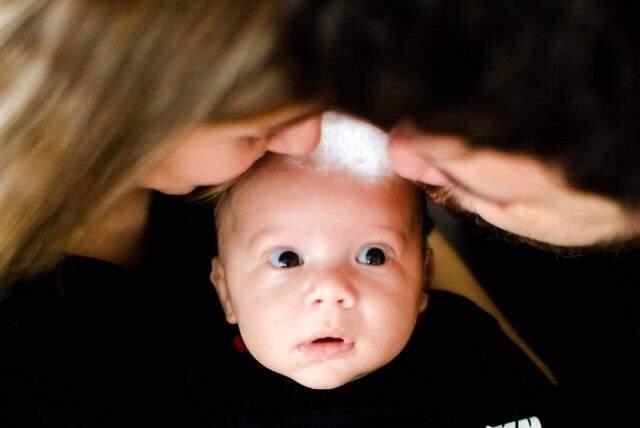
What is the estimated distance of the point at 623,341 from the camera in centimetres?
98

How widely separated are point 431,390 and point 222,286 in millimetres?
267

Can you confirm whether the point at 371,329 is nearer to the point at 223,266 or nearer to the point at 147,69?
the point at 223,266

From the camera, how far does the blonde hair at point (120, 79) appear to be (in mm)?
533

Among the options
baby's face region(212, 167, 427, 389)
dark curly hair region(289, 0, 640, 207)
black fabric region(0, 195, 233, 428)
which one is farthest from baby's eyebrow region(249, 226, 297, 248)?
dark curly hair region(289, 0, 640, 207)

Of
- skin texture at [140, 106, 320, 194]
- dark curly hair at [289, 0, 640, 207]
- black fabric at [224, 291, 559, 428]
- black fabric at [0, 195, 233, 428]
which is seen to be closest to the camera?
dark curly hair at [289, 0, 640, 207]

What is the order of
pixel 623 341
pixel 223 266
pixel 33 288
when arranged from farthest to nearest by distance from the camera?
pixel 623 341 < pixel 223 266 < pixel 33 288

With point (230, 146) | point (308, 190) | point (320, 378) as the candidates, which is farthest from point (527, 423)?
point (230, 146)

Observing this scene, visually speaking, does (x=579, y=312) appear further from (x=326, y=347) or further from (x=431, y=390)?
(x=326, y=347)

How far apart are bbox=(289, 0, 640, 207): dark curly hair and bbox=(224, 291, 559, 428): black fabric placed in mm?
422

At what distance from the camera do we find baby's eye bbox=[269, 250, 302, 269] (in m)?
0.80

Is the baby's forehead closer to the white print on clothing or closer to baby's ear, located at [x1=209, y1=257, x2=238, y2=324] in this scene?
baby's ear, located at [x1=209, y1=257, x2=238, y2=324]

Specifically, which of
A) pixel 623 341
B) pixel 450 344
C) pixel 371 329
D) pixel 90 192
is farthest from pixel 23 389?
pixel 623 341

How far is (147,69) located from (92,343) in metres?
0.34

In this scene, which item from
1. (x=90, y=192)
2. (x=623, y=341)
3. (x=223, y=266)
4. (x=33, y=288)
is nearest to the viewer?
(x=90, y=192)
